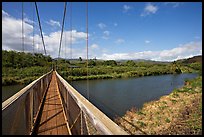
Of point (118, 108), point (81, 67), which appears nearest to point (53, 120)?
point (118, 108)

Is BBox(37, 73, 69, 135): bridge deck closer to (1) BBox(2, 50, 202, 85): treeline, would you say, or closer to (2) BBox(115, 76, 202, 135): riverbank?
(1) BBox(2, 50, 202, 85): treeline

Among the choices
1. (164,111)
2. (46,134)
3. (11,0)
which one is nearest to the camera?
(46,134)

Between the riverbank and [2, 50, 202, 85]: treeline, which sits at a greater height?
[2, 50, 202, 85]: treeline

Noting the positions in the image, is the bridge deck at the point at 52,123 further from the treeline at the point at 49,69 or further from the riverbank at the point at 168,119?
the riverbank at the point at 168,119

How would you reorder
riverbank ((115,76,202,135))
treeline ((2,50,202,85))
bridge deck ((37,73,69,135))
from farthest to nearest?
riverbank ((115,76,202,135)), treeline ((2,50,202,85)), bridge deck ((37,73,69,135))

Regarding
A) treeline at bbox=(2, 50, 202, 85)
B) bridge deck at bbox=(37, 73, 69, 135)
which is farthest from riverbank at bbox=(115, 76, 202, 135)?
treeline at bbox=(2, 50, 202, 85)

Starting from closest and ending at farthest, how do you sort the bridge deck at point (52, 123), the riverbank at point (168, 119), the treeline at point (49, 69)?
the bridge deck at point (52, 123) < the treeline at point (49, 69) < the riverbank at point (168, 119)

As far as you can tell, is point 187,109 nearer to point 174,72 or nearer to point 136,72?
point 136,72

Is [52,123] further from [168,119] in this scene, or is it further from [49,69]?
[49,69]

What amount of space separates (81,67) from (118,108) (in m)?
17.9

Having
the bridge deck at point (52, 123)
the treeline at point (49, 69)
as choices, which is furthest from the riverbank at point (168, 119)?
the treeline at point (49, 69)

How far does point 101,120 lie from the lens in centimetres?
78

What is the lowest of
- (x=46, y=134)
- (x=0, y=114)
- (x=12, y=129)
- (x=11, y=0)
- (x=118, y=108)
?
(x=118, y=108)

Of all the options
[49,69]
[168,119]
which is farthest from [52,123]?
[49,69]
